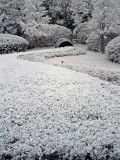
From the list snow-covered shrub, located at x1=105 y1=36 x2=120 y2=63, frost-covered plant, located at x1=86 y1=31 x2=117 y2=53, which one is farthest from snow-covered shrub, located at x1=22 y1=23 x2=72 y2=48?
snow-covered shrub, located at x1=105 y1=36 x2=120 y2=63

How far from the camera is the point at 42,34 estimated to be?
17.2 metres

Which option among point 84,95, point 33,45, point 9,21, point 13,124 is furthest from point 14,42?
point 13,124

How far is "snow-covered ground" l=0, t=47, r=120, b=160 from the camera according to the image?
286 centimetres

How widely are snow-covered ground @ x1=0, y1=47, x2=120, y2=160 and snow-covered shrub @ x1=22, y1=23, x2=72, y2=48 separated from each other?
11.7 m

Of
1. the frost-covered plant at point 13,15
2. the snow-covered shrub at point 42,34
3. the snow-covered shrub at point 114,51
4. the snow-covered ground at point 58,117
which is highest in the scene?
the frost-covered plant at point 13,15

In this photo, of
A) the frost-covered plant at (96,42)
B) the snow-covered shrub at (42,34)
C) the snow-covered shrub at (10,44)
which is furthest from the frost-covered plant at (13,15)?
the frost-covered plant at (96,42)

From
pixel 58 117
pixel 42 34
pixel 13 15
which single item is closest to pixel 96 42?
pixel 42 34

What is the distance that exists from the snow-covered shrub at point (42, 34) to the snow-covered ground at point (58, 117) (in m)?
11.7

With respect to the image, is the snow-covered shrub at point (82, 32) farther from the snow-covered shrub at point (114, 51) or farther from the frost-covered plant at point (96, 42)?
the snow-covered shrub at point (114, 51)

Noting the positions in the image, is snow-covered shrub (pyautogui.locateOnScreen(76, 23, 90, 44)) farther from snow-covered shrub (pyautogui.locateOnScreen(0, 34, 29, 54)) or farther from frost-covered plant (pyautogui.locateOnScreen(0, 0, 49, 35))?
snow-covered shrub (pyautogui.locateOnScreen(0, 34, 29, 54))

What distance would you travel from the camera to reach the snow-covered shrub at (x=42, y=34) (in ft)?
55.2

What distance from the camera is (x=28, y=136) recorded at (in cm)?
309

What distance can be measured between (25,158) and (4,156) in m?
0.27

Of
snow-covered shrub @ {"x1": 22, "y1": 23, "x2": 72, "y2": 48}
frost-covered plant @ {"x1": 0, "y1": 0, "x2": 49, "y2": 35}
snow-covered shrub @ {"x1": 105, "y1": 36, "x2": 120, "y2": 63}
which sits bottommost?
snow-covered shrub @ {"x1": 105, "y1": 36, "x2": 120, "y2": 63}
